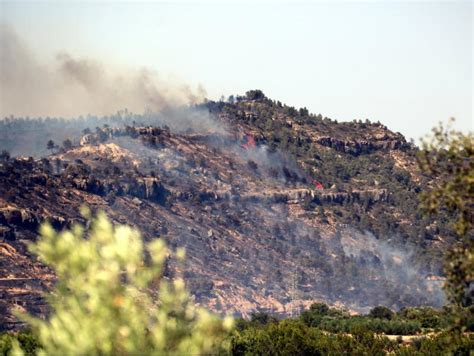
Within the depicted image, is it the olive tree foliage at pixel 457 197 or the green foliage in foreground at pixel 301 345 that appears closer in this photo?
the olive tree foliage at pixel 457 197

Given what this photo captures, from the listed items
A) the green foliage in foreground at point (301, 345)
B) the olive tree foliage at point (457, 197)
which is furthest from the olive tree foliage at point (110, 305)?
the green foliage in foreground at point (301, 345)

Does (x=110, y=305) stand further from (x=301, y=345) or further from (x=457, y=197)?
(x=301, y=345)

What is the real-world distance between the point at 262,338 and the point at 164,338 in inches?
3385

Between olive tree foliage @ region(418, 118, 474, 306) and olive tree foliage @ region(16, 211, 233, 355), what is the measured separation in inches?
438

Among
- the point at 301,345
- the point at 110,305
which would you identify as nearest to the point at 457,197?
the point at 110,305

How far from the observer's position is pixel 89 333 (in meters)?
35.2

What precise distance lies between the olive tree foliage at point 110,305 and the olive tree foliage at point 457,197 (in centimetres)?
1113

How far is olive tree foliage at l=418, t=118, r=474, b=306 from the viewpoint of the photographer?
42.1 meters

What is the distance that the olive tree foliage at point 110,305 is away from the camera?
35.4 meters

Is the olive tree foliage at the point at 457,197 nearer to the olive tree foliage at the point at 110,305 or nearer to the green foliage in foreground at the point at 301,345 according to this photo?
the olive tree foliage at the point at 110,305

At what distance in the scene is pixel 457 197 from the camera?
1658 inches

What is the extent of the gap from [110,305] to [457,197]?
50.6ft

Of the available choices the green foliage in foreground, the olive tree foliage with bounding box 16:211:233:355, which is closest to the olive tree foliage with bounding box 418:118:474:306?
the olive tree foliage with bounding box 16:211:233:355

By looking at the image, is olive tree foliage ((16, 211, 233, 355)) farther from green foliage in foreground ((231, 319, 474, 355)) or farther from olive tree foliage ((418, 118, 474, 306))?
green foliage in foreground ((231, 319, 474, 355))
